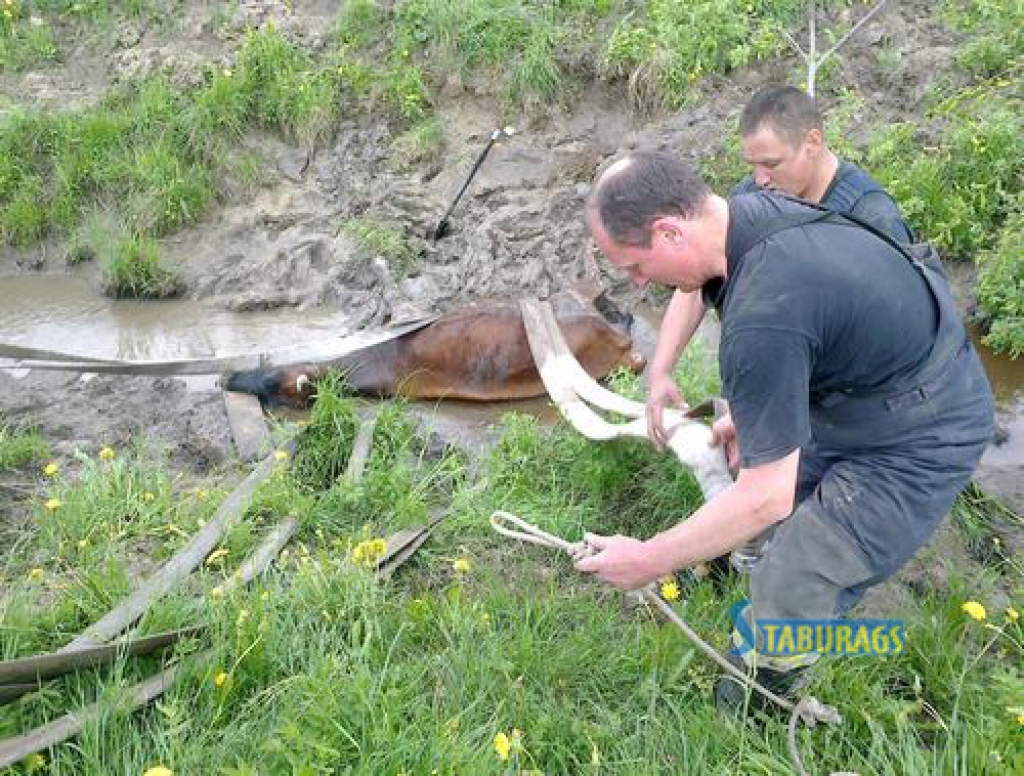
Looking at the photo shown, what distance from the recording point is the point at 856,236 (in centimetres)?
225

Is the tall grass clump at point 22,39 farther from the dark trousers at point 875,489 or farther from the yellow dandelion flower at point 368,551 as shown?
the dark trousers at point 875,489

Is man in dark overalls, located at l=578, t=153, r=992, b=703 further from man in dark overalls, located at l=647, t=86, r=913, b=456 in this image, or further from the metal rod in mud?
the metal rod in mud

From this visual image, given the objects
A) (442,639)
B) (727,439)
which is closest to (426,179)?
(727,439)

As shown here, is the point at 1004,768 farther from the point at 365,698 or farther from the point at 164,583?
the point at 164,583

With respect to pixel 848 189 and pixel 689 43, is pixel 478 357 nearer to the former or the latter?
pixel 848 189

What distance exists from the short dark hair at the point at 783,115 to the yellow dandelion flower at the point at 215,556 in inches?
101

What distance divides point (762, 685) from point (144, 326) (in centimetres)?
480

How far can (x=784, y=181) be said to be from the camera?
12.1 feet

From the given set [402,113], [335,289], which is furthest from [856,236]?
[402,113]

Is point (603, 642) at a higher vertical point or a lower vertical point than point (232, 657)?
lower

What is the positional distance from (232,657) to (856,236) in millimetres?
2061

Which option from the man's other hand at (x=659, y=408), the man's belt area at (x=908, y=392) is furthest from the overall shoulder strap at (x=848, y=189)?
the man's belt area at (x=908, y=392)

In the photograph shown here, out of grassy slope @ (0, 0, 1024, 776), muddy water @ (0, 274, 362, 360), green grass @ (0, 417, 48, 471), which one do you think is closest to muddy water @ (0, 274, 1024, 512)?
muddy water @ (0, 274, 362, 360)

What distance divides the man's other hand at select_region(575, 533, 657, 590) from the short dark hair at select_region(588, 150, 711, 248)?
2.56 feet
